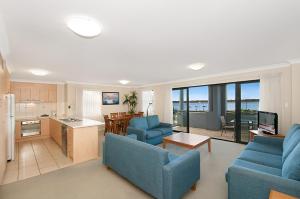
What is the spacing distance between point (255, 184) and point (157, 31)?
218cm

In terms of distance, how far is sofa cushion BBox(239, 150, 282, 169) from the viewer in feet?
7.18

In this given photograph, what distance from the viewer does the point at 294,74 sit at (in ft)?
11.5

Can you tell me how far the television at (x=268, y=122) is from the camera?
131 inches

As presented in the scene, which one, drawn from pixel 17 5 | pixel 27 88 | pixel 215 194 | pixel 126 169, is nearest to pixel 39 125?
pixel 27 88

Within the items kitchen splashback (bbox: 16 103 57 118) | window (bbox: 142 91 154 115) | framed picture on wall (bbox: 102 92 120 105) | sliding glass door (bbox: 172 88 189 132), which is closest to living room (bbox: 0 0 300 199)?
kitchen splashback (bbox: 16 103 57 118)

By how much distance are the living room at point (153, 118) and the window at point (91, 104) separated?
5.91 ft

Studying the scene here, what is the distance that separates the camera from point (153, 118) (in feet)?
17.5

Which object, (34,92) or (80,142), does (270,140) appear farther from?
(34,92)

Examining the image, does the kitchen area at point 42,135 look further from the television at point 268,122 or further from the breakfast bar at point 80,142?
the television at point 268,122

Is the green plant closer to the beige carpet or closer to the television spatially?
the beige carpet

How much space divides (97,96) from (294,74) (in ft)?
22.9

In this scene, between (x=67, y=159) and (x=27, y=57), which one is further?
(x=67, y=159)

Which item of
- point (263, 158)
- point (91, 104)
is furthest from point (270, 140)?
point (91, 104)

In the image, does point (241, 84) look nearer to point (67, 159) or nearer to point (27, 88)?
point (67, 159)
